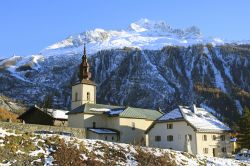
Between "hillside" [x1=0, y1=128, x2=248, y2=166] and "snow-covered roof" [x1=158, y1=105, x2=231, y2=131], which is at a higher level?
"snow-covered roof" [x1=158, y1=105, x2=231, y2=131]

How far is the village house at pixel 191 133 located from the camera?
60.1 meters

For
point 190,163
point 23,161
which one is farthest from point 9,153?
point 190,163

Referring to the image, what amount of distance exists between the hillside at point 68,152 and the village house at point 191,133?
26359 millimetres

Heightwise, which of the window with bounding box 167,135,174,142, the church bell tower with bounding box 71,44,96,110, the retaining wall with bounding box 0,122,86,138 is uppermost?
the church bell tower with bounding box 71,44,96,110

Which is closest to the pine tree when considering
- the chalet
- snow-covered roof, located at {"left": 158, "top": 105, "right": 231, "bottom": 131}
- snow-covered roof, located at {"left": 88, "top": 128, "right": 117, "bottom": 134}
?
snow-covered roof, located at {"left": 158, "top": 105, "right": 231, "bottom": 131}

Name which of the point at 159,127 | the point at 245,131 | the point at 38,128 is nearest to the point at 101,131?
the point at 159,127

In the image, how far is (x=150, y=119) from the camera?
77.6 meters

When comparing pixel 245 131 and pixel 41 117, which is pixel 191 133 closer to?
pixel 245 131

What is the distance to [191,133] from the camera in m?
60.3

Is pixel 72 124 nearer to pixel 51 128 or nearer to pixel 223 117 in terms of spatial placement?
pixel 51 128

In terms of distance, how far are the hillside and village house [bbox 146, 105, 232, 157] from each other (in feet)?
86.5

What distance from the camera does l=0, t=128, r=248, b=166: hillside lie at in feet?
84.3

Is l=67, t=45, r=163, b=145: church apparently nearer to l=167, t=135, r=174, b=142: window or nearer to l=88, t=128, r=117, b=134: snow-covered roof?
l=88, t=128, r=117, b=134: snow-covered roof

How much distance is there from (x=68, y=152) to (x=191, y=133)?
35767 mm
